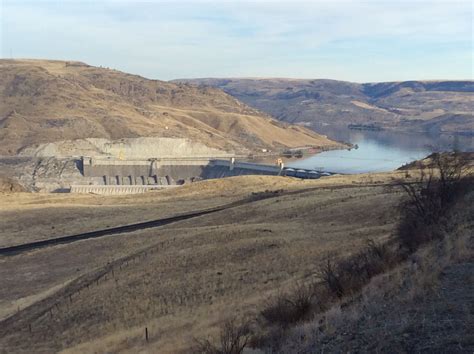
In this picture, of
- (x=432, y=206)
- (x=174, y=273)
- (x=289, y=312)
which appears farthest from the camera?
→ (x=174, y=273)

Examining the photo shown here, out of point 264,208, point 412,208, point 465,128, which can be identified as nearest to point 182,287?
point 412,208

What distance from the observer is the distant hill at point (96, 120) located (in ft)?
457

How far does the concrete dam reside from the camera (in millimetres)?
115000

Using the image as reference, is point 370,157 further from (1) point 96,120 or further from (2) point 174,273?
(2) point 174,273

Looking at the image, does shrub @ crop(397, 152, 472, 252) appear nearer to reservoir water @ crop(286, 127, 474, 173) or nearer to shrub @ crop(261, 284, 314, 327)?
shrub @ crop(261, 284, 314, 327)

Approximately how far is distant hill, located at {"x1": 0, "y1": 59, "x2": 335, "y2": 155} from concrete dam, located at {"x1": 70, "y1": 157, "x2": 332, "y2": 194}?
17.0 m

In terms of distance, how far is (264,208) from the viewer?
3422 centimetres

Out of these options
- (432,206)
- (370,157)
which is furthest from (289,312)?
(370,157)

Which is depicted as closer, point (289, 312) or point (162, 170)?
point (289, 312)

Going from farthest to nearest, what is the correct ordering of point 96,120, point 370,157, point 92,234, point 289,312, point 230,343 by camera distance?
point 96,120, point 370,157, point 92,234, point 289,312, point 230,343

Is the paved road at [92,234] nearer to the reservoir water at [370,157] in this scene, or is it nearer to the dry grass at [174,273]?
the dry grass at [174,273]

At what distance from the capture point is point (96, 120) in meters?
149

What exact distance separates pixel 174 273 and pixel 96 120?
13411cm

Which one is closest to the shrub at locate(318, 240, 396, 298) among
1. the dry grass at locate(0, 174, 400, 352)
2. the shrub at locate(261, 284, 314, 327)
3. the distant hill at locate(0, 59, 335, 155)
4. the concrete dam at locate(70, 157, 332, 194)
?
the shrub at locate(261, 284, 314, 327)
